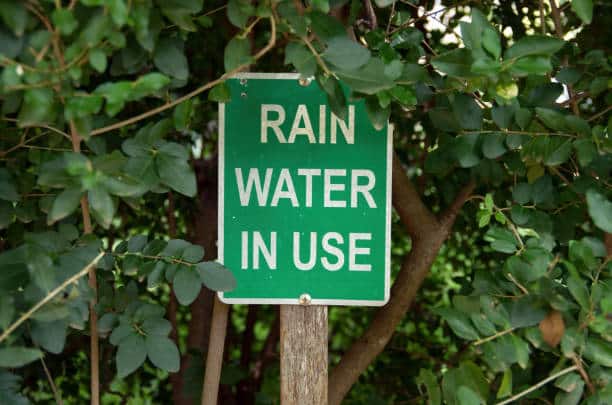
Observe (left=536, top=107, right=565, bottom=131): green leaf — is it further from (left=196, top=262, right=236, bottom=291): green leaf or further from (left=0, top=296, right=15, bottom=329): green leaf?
(left=0, top=296, right=15, bottom=329): green leaf

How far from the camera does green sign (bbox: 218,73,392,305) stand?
1606mm

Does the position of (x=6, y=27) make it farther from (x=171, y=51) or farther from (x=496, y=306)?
(x=496, y=306)

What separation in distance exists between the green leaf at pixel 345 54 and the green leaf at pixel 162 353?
24.4 inches

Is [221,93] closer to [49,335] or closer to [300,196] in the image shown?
[300,196]

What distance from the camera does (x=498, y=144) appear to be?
1557 mm

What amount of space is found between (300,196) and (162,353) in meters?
0.43

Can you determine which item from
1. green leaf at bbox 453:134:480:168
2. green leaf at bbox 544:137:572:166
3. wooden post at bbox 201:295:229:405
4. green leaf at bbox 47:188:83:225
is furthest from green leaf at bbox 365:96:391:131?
wooden post at bbox 201:295:229:405

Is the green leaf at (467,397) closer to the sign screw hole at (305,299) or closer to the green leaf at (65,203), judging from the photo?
the sign screw hole at (305,299)

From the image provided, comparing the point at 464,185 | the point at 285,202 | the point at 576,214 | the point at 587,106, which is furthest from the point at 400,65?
the point at 587,106

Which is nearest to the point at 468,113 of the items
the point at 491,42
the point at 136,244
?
the point at 491,42

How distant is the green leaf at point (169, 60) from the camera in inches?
51.6

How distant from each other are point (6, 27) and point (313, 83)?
67cm

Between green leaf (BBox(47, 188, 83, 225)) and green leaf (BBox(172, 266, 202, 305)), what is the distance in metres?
0.30

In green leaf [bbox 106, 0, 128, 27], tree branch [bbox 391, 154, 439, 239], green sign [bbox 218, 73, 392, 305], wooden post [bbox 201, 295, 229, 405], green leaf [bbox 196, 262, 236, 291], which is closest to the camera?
green leaf [bbox 106, 0, 128, 27]
